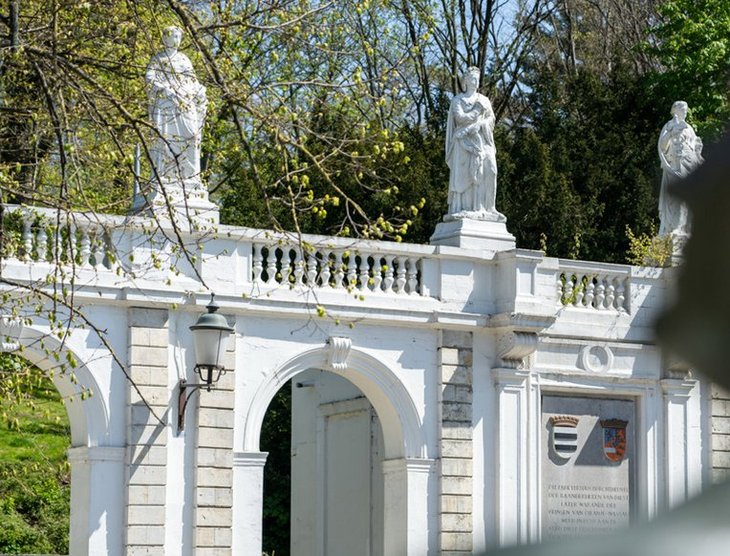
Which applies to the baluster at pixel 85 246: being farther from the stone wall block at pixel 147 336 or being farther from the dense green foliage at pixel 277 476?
the dense green foliage at pixel 277 476

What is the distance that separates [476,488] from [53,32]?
339 inches

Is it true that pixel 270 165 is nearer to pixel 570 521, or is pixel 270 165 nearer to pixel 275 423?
pixel 275 423

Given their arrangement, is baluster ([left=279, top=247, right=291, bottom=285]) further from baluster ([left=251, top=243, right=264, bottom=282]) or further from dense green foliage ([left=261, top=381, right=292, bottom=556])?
dense green foliage ([left=261, top=381, right=292, bottom=556])

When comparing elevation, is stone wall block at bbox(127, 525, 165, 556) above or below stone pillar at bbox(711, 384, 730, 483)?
below

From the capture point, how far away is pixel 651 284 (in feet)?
62.6

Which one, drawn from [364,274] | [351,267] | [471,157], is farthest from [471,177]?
[351,267]

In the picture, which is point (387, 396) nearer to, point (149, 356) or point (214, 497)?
point (214, 497)

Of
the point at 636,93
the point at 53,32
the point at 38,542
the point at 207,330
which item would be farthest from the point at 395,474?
the point at 636,93

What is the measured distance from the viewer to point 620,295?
19.0 m

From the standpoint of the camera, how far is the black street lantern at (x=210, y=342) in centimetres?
1536

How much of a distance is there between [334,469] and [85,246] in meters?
5.30

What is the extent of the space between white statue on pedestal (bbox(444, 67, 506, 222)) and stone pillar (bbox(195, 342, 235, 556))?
3.51 meters

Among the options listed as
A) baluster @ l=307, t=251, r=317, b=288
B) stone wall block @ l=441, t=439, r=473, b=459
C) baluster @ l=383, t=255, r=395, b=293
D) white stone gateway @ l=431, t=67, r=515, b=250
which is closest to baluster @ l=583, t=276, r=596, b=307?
white stone gateway @ l=431, t=67, r=515, b=250

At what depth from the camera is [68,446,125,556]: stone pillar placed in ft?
51.4
